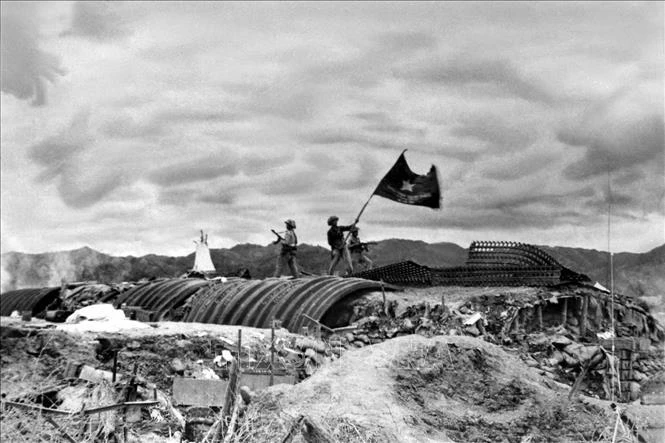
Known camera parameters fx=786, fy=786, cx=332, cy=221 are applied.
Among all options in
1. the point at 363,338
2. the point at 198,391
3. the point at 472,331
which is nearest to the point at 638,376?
the point at 472,331

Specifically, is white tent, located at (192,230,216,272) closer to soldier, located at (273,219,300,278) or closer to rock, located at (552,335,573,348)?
soldier, located at (273,219,300,278)

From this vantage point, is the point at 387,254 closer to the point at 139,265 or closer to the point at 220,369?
the point at 139,265

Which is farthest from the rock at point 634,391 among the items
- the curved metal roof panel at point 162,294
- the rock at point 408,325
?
the curved metal roof panel at point 162,294

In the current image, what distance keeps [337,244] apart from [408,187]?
2341mm

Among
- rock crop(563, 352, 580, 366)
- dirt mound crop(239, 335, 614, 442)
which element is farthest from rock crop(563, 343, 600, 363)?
dirt mound crop(239, 335, 614, 442)

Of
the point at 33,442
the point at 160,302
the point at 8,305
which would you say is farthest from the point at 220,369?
the point at 8,305

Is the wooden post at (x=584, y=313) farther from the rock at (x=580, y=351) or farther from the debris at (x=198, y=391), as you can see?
the debris at (x=198, y=391)

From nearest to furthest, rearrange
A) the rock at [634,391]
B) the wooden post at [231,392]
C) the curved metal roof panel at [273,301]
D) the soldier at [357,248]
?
the wooden post at [231,392] < the rock at [634,391] < the curved metal roof panel at [273,301] < the soldier at [357,248]

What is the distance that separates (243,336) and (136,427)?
5.12m

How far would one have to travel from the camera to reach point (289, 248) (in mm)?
20219

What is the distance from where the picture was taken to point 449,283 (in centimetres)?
1823

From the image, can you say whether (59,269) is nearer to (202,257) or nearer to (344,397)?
(202,257)

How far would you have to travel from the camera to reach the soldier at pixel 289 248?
65.4 feet

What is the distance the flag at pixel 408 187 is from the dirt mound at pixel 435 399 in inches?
406
